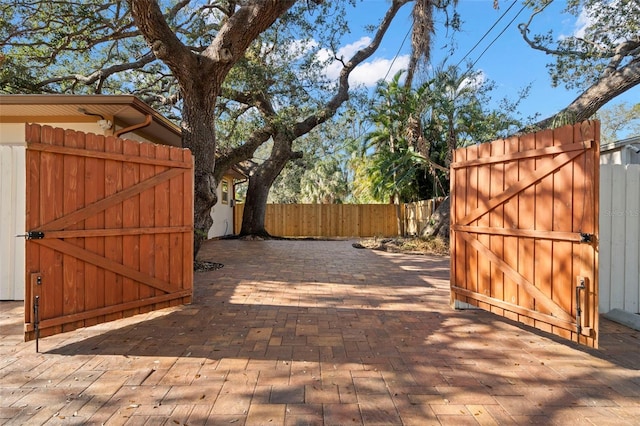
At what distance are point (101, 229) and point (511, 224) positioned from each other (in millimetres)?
3996

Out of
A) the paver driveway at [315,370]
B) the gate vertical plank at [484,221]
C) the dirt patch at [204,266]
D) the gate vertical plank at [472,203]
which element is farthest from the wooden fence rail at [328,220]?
the gate vertical plank at [484,221]

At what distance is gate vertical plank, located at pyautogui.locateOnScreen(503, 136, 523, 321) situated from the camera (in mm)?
3445

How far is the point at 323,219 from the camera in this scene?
57.7ft

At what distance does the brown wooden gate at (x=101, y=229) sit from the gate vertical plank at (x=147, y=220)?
0.03ft

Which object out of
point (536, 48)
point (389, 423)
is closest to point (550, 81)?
point (536, 48)

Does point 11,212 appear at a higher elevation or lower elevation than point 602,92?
lower

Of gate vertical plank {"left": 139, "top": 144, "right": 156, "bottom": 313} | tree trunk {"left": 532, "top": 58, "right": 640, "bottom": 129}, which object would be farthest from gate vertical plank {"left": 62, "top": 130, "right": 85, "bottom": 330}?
tree trunk {"left": 532, "top": 58, "right": 640, "bottom": 129}

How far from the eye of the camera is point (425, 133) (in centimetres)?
1493

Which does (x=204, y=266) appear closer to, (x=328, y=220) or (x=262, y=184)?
(x=262, y=184)

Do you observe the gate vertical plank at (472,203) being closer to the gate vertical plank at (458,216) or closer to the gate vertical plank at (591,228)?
the gate vertical plank at (458,216)

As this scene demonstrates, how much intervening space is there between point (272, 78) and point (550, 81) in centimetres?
894

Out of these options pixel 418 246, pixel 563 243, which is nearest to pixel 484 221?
pixel 563 243

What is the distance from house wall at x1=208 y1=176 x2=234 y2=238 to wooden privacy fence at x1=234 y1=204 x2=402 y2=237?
34.5 inches

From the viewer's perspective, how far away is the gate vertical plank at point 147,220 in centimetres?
368
